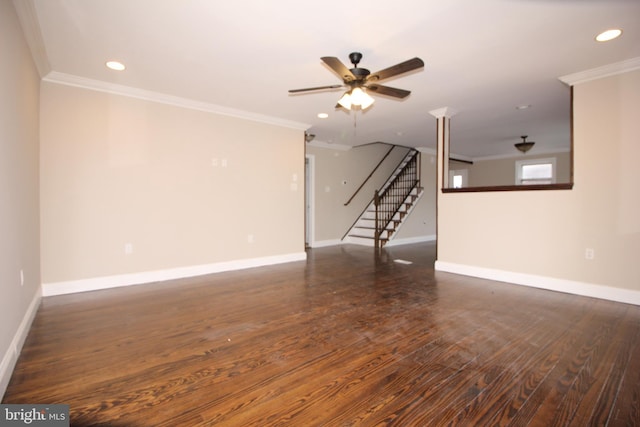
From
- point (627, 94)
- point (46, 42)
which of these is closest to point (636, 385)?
point (627, 94)

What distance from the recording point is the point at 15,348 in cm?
199

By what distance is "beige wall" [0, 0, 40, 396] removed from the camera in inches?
72.4

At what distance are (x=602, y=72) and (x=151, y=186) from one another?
17.6 ft

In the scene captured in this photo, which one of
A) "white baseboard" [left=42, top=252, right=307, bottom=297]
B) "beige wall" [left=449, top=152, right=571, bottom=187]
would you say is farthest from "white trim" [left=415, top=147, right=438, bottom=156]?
"white baseboard" [left=42, top=252, right=307, bottom=297]

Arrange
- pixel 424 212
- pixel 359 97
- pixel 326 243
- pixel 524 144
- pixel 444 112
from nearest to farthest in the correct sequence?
pixel 359 97 → pixel 444 112 → pixel 524 144 → pixel 326 243 → pixel 424 212

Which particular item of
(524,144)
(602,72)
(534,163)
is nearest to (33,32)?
(602,72)

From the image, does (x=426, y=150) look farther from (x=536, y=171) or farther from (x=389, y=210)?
(x=536, y=171)

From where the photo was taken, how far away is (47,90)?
10.9 ft

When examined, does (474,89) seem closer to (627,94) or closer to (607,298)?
(627,94)

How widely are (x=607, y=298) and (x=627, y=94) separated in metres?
2.15

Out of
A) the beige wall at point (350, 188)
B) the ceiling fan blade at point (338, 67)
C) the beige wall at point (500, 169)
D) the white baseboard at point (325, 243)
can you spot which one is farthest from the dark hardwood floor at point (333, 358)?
the beige wall at point (500, 169)

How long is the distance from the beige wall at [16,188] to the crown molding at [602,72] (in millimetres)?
4960

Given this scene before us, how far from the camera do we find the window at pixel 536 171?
8406 millimetres

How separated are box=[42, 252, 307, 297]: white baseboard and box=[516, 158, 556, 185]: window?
24.8 feet
